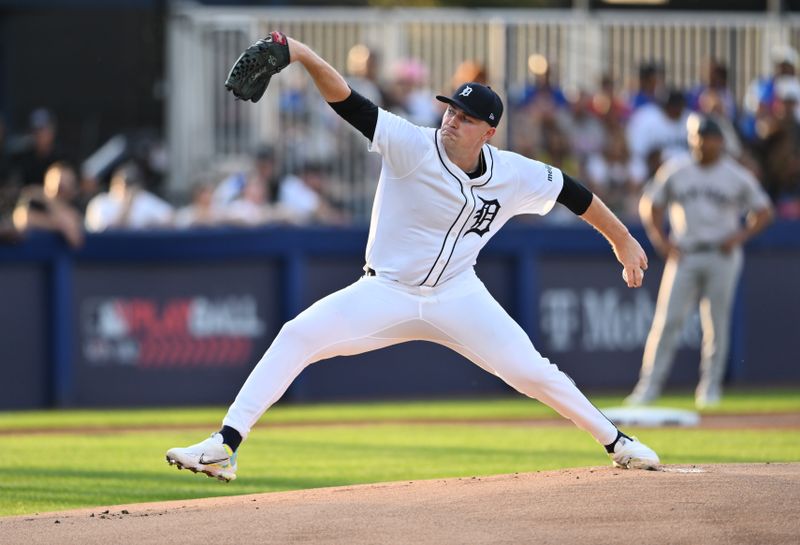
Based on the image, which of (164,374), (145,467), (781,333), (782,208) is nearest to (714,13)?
(782,208)

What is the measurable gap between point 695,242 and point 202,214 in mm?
5583

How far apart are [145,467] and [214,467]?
261 cm

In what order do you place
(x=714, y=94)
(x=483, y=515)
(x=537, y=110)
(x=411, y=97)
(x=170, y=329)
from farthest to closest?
(x=714, y=94) → (x=537, y=110) → (x=411, y=97) → (x=170, y=329) → (x=483, y=515)

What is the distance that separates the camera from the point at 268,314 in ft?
53.5

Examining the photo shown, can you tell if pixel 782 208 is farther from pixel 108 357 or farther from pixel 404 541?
pixel 404 541

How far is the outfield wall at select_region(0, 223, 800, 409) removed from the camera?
1547 centimetres

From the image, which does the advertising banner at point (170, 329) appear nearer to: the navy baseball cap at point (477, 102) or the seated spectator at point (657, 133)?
the seated spectator at point (657, 133)

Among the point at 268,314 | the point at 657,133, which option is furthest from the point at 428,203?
the point at 657,133

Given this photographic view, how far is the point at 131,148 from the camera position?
20.2m

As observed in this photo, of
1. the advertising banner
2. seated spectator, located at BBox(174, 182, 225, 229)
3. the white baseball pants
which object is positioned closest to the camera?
the white baseball pants

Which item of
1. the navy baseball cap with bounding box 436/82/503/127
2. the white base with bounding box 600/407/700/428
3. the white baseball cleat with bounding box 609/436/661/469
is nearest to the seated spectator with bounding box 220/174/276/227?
the white base with bounding box 600/407/700/428

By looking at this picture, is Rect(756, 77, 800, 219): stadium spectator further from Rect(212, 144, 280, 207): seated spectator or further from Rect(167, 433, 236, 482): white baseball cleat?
Rect(167, 433, 236, 482): white baseball cleat

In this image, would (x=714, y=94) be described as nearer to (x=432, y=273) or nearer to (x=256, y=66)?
(x=432, y=273)

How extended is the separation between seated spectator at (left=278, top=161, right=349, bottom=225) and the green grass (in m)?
3.03
